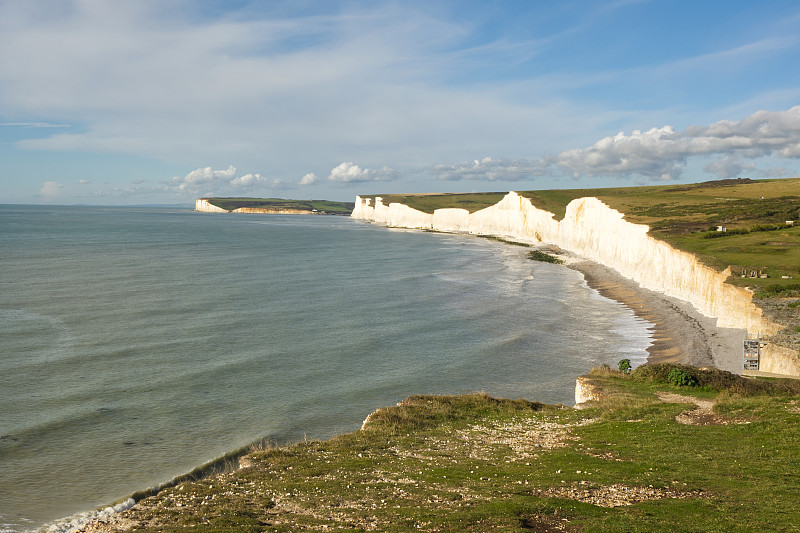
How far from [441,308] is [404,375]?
19.3 meters

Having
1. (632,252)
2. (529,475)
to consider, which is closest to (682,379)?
(529,475)

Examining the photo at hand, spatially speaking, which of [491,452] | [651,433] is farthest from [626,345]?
[491,452]

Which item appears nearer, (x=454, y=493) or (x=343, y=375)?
(x=454, y=493)

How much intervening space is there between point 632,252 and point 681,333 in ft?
95.1

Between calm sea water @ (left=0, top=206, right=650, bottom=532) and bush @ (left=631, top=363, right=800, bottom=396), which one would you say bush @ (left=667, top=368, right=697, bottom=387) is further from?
calm sea water @ (left=0, top=206, right=650, bottom=532)

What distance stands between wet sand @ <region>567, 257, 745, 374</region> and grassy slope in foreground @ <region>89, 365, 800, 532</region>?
921 cm

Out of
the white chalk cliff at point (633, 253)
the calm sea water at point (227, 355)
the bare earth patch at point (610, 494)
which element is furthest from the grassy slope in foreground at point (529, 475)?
the white chalk cliff at point (633, 253)

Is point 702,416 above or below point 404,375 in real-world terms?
above

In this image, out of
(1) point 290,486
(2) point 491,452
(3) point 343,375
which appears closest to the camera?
(1) point 290,486

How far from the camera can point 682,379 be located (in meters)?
21.9

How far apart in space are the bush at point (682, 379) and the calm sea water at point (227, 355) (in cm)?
498

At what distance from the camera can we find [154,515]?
1227 cm

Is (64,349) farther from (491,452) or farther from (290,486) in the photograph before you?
(491,452)

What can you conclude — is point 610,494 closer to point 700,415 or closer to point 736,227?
point 700,415
